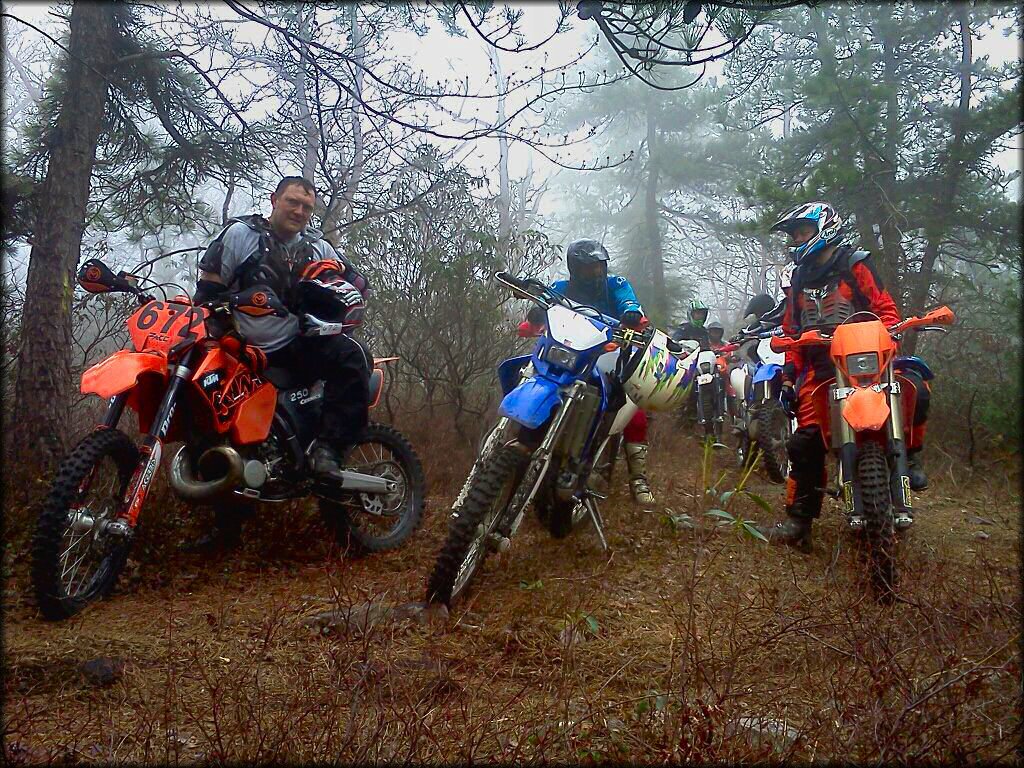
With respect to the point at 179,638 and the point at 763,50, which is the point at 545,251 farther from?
the point at 179,638

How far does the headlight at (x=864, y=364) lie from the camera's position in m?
3.85

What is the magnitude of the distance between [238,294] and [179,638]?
1.61 meters

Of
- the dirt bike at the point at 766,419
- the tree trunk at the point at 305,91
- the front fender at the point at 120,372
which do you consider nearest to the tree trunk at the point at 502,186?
the tree trunk at the point at 305,91

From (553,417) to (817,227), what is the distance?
2253 mm

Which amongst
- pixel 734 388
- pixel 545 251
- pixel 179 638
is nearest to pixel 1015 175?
pixel 734 388

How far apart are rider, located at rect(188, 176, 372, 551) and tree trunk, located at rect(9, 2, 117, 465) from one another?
1.47 m

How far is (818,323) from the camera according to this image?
15.1 ft

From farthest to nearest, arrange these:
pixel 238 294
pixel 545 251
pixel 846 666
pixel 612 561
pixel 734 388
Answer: pixel 734 388, pixel 545 251, pixel 612 561, pixel 238 294, pixel 846 666

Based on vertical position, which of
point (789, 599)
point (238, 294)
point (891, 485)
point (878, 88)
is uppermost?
point (878, 88)

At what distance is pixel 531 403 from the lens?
3.47 m

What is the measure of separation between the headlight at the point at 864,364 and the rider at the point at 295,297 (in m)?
2.60

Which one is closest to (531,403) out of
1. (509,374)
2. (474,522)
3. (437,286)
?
(474,522)

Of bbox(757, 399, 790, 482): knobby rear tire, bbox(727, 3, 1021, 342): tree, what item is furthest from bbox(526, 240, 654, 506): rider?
bbox(727, 3, 1021, 342): tree

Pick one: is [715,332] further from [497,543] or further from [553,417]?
[497,543]
